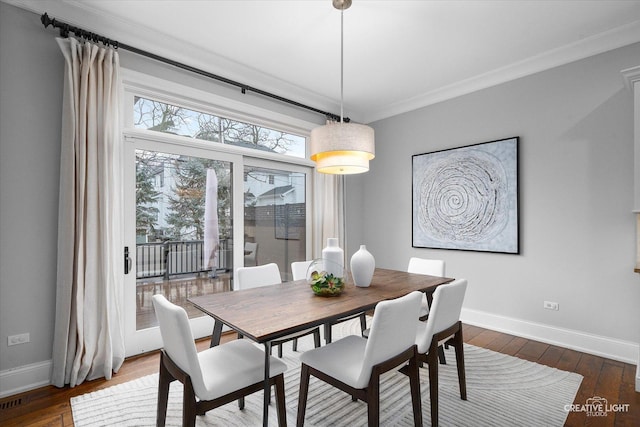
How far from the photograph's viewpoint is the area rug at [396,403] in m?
1.97

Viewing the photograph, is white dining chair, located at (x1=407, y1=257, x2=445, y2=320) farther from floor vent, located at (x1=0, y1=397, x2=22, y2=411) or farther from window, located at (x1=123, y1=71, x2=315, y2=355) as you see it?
floor vent, located at (x1=0, y1=397, x2=22, y2=411)

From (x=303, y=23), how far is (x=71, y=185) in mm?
2240

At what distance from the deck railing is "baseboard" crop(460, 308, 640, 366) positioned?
2.99 metres

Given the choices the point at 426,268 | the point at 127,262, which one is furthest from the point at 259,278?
the point at 426,268

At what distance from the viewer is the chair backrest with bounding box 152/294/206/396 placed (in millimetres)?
1405

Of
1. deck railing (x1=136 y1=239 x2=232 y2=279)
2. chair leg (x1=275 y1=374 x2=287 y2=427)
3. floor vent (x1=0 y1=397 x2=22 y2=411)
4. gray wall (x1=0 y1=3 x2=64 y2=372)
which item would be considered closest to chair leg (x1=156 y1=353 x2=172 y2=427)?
chair leg (x1=275 y1=374 x2=287 y2=427)

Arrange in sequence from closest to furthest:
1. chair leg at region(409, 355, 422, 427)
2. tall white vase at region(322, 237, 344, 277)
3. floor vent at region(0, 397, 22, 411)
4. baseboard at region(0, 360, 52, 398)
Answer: chair leg at region(409, 355, 422, 427) < floor vent at region(0, 397, 22, 411) < baseboard at region(0, 360, 52, 398) < tall white vase at region(322, 237, 344, 277)

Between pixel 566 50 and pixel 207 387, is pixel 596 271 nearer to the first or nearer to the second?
pixel 566 50

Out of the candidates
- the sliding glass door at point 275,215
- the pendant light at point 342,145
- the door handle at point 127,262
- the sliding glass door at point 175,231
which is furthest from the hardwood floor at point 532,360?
the pendant light at point 342,145

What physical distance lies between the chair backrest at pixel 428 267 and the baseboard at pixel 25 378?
123 inches

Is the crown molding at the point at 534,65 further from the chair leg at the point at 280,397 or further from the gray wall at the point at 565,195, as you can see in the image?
the chair leg at the point at 280,397

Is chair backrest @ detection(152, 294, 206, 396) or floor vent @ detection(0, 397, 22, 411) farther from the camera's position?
floor vent @ detection(0, 397, 22, 411)

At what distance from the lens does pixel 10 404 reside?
7.09 feet

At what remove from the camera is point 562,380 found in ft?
8.05
